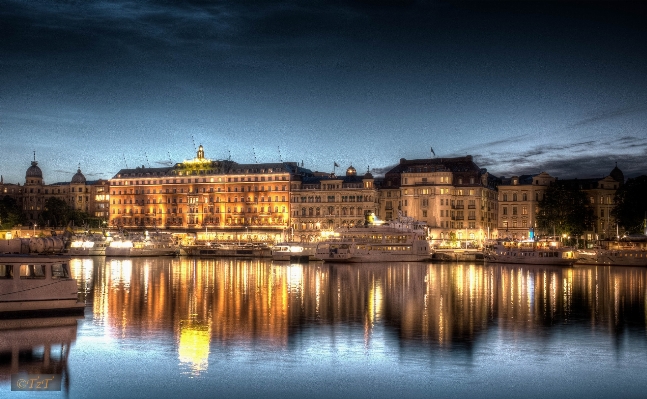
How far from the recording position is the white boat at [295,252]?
98.3 metres

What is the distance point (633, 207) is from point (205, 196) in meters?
80.0

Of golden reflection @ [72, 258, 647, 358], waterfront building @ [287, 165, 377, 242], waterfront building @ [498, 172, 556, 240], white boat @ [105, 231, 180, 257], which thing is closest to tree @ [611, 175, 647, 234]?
waterfront building @ [498, 172, 556, 240]

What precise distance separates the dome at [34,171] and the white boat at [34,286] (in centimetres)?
17198

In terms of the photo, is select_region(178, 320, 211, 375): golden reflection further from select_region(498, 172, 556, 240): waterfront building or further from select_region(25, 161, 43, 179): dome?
select_region(25, 161, 43, 179): dome

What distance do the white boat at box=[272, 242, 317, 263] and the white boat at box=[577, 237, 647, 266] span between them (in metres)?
35.3

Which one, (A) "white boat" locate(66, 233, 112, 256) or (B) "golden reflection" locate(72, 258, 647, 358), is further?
(A) "white boat" locate(66, 233, 112, 256)

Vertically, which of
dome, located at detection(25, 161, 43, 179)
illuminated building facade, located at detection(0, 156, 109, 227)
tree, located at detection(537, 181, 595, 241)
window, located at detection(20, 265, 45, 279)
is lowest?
window, located at detection(20, 265, 45, 279)

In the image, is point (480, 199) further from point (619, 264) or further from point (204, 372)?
point (204, 372)

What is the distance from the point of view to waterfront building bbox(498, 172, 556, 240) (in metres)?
124

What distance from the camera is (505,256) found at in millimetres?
91375

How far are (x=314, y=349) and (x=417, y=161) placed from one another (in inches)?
4243

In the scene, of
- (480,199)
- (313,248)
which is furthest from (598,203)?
(313,248)

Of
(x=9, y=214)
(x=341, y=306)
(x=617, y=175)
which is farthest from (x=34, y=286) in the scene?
(x=9, y=214)

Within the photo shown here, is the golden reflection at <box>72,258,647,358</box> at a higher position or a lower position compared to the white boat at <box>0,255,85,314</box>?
lower
